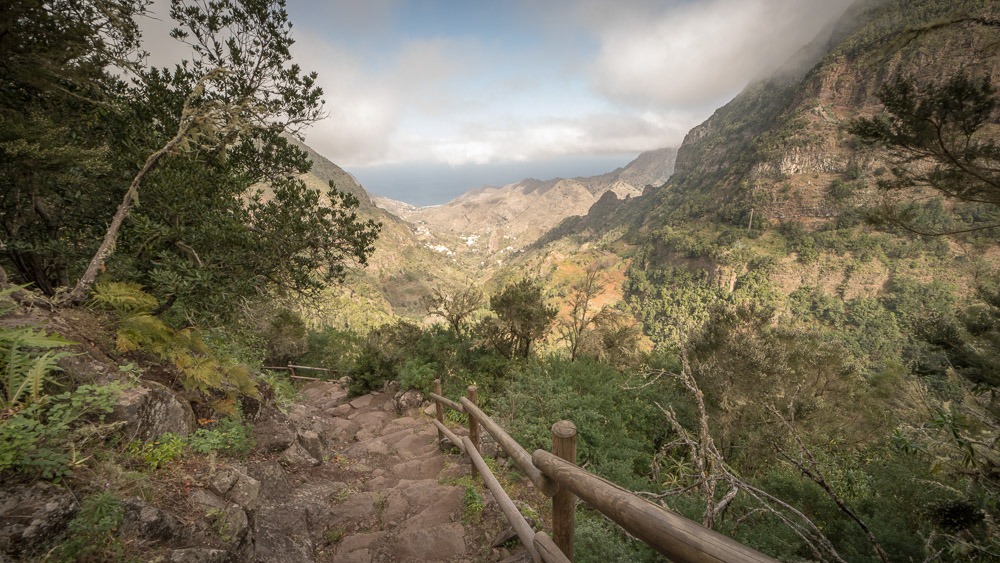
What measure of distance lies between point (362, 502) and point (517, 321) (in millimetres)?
7079

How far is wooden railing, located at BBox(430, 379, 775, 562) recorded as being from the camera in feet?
3.90

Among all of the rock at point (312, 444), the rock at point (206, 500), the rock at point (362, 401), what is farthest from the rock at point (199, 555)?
the rock at point (362, 401)

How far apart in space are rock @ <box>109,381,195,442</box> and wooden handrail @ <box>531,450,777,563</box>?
3.57 meters

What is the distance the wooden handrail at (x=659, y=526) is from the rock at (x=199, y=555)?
2405 mm

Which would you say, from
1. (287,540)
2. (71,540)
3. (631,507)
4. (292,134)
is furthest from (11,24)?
(631,507)

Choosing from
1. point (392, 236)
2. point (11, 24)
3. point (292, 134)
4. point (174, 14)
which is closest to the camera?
point (11, 24)

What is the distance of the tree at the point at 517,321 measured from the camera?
1071 cm

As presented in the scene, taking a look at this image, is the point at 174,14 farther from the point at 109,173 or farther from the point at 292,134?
the point at 109,173

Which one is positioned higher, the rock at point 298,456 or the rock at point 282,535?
the rock at point 282,535

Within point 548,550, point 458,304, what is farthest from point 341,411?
point 548,550

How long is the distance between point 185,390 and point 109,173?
2.89 metres

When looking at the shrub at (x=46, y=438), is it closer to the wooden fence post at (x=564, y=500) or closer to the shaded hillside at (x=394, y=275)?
the wooden fence post at (x=564, y=500)

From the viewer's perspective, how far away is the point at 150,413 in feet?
10.2

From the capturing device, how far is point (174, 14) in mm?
5289
